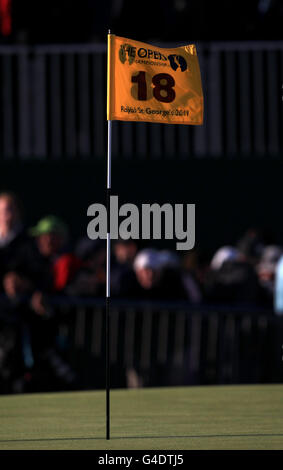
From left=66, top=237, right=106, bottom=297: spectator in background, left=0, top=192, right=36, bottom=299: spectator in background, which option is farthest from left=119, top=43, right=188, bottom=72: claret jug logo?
left=66, top=237, right=106, bottom=297: spectator in background

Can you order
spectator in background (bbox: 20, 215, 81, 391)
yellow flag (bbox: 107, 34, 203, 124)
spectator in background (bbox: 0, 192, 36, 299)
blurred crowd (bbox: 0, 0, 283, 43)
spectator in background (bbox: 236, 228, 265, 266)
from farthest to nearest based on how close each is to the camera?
blurred crowd (bbox: 0, 0, 283, 43) → spectator in background (bbox: 236, 228, 265, 266) → spectator in background (bbox: 20, 215, 81, 391) → spectator in background (bbox: 0, 192, 36, 299) → yellow flag (bbox: 107, 34, 203, 124)

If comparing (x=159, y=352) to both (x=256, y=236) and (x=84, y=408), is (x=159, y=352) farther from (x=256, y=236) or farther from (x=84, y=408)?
(x=256, y=236)

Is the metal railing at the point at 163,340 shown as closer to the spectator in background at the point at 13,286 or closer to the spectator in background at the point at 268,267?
the spectator in background at the point at 13,286

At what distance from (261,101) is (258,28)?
4.07 feet

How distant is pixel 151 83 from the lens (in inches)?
254

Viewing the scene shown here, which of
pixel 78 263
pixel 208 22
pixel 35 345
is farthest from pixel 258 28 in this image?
pixel 35 345

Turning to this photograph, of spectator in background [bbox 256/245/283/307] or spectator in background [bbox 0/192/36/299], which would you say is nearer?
spectator in background [bbox 0/192/36/299]

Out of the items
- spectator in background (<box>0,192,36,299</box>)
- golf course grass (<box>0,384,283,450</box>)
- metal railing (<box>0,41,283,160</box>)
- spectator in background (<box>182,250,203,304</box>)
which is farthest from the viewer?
metal railing (<box>0,41,283,160</box>)

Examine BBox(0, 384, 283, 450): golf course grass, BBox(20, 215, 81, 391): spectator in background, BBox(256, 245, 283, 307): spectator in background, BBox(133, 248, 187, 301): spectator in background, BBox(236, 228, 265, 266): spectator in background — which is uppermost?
BBox(236, 228, 265, 266): spectator in background

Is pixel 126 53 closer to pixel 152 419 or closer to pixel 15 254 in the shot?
pixel 152 419

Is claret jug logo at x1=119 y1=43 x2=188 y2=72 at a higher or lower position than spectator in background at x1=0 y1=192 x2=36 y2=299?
higher

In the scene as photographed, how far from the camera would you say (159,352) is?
1071 centimetres

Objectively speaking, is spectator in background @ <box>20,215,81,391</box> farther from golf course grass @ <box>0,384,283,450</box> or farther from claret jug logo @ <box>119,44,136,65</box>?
claret jug logo @ <box>119,44,136,65</box>

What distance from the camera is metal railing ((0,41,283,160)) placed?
16797mm
